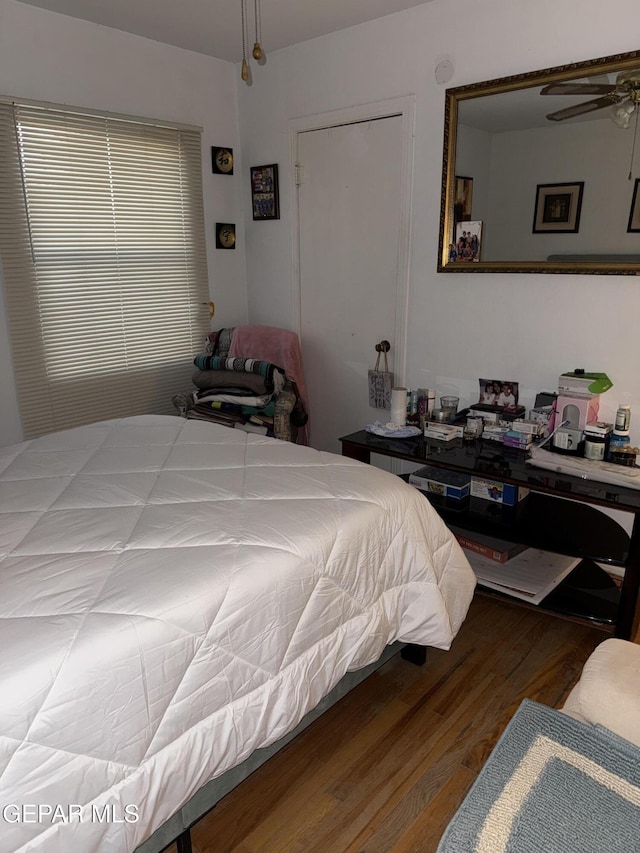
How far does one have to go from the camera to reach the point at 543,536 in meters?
2.24

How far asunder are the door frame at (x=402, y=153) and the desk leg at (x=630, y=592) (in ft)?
5.20

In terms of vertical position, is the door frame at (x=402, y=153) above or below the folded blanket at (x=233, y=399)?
above

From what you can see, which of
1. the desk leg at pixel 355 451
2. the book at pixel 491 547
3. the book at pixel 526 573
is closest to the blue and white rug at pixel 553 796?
the book at pixel 526 573

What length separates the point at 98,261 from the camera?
3297mm

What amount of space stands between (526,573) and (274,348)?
197 centimetres

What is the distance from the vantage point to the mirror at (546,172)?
7.79 ft

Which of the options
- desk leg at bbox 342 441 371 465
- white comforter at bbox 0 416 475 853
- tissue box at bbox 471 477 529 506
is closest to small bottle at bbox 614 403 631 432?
tissue box at bbox 471 477 529 506

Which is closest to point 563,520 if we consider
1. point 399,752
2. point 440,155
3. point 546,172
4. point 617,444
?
point 617,444

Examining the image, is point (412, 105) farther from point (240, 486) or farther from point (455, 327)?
point (240, 486)

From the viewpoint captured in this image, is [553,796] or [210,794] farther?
[210,794]

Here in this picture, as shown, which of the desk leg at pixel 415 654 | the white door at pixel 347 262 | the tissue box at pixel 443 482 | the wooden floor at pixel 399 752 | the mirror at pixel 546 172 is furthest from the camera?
the white door at pixel 347 262

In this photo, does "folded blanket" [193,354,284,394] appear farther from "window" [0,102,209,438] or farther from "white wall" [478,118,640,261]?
"white wall" [478,118,640,261]

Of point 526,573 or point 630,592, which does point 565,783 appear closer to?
point 630,592

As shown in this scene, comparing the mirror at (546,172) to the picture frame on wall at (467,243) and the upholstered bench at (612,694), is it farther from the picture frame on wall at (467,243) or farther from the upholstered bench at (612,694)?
the upholstered bench at (612,694)
